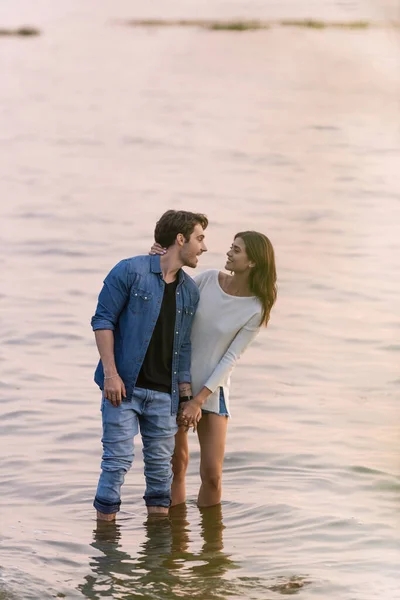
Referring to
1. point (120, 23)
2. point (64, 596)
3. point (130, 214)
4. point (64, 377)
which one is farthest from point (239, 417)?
point (120, 23)

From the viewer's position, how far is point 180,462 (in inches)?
245

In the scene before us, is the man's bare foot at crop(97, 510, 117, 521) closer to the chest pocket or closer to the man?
the man

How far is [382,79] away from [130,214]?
67.3ft

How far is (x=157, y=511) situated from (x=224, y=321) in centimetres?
92

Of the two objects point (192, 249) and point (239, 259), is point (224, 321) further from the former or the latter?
point (192, 249)

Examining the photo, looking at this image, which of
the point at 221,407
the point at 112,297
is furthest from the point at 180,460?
the point at 112,297

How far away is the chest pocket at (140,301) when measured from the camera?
18.5 feet

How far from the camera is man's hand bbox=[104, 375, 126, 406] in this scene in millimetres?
5594

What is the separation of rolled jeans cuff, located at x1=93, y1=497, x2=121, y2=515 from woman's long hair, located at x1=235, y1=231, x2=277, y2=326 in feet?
3.41

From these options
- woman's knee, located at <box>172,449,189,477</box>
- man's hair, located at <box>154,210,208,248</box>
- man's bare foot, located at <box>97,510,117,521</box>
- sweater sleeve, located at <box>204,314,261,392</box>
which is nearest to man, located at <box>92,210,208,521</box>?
man's hair, located at <box>154,210,208,248</box>

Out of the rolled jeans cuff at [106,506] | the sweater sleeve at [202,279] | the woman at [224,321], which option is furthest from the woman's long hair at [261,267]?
the rolled jeans cuff at [106,506]

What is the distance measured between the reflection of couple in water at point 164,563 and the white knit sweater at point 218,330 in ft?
2.27

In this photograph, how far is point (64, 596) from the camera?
16.7ft

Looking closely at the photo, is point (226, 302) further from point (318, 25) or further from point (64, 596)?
point (318, 25)
